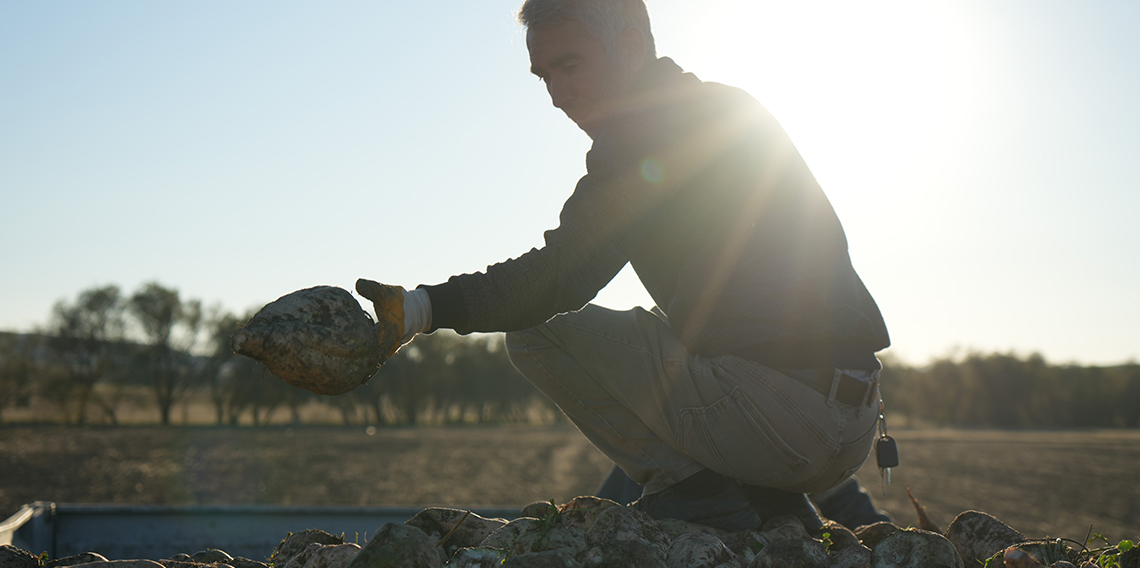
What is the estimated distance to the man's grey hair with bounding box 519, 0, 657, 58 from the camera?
2863 millimetres

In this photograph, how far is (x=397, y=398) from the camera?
67562mm

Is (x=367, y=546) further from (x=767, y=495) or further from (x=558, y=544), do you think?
(x=767, y=495)

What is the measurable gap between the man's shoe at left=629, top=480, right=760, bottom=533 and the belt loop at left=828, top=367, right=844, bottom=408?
0.59 m

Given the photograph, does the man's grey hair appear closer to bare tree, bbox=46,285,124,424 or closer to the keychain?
the keychain

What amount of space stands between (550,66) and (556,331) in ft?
3.72

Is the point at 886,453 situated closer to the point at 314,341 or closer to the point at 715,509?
the point at 715,509

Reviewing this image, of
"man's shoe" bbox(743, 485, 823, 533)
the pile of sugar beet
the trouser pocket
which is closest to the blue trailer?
the pile of sugar beet

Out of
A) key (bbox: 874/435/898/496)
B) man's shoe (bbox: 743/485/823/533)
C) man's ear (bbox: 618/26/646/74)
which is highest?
man's ear (bbox: 618/26/646/74)

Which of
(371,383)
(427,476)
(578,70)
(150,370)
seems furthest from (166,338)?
(578,70)

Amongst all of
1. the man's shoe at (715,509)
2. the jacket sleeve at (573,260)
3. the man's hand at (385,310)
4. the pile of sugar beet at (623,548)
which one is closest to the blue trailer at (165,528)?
the pile of sugar beet at (623,548)

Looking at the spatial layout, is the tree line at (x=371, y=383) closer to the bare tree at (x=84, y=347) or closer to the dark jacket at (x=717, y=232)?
the bare tree at (x=84, y=347)

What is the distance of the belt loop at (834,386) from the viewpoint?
2748mm

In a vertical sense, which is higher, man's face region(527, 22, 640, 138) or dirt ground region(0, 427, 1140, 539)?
man's face region(527, 22, 640, 138)

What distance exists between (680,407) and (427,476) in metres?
17.5
